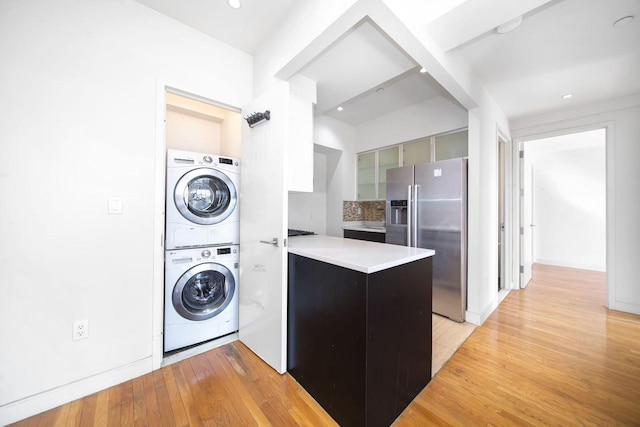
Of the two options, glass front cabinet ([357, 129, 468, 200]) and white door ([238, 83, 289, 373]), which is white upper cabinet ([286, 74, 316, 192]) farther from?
glass front cabinet ([357, 129, 468, 200])

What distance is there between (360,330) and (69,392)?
1849 mm

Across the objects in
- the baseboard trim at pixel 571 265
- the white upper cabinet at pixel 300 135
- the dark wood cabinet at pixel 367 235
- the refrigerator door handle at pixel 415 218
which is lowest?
the baseboard trim at pixel 571 265

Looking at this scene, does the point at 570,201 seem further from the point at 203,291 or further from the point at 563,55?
the point at 203,291

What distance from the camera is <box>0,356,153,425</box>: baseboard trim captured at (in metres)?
1.35

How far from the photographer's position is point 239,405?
4.86ft

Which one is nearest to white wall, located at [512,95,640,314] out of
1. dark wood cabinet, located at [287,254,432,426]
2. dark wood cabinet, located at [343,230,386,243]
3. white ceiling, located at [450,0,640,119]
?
white ceiling, located at [450,0,640,119]

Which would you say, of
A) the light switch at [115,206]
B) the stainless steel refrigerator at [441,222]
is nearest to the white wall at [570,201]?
the stainless steel refrigerator at [441,222]

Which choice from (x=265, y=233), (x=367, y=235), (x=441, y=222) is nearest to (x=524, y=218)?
(x=441, y=222)

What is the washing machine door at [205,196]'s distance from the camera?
204 cm

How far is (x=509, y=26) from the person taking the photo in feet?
5.73

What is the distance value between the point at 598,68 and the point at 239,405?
4.13m

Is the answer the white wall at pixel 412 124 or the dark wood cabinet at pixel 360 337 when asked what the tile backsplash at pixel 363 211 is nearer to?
the white wall at pixel 412 124

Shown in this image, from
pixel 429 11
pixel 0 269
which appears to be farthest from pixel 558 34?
pixel 0 269

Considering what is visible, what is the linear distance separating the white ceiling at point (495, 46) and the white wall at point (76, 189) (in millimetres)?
487
